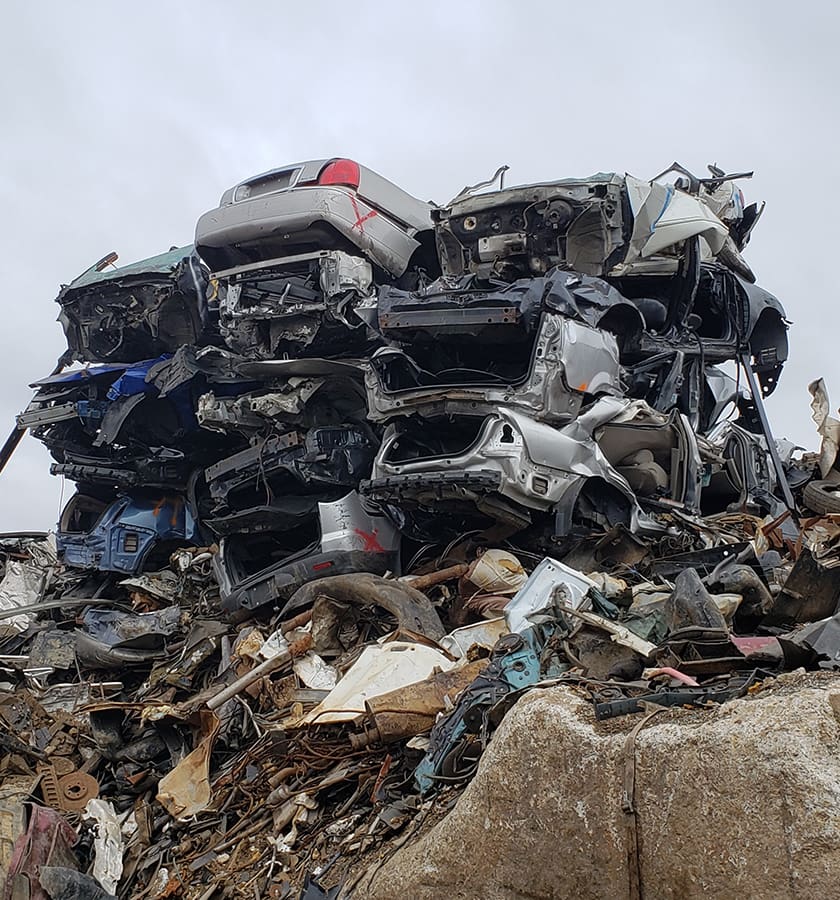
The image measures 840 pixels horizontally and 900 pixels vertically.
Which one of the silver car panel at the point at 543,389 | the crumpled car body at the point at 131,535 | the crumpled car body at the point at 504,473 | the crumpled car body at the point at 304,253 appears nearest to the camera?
the crumpled car body at the point at 504,473

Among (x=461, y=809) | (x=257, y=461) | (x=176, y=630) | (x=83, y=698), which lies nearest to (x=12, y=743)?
(x=83, y=698)

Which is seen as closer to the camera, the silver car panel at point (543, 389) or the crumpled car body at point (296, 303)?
the silver car panel at point (543, 389)

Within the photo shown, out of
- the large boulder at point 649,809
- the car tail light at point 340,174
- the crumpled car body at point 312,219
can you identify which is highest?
the car tail light at point 340,174

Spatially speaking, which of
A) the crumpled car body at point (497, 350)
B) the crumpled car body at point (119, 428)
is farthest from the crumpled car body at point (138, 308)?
the crumpled car body at point (497, 350)

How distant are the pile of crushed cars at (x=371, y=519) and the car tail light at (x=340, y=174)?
58mm

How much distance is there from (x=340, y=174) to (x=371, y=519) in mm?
3715

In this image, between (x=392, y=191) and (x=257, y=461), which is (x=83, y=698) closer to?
(x=257, y=461)

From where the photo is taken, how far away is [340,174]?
367 inches

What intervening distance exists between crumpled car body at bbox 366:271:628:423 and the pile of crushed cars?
3 centimetres

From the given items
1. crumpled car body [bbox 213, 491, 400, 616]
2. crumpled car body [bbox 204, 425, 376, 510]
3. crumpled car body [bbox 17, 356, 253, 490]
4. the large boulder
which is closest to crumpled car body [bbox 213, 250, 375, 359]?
crumpled car body [bbox 204, 425, 376, 510]

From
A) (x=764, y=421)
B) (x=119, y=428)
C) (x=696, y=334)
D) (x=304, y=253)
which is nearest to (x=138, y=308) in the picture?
(x=119, y=428)

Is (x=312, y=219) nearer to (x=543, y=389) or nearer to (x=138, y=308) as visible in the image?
(x=138, y=308)

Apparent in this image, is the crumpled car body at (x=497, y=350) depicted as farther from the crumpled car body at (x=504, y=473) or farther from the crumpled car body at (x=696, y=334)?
the crumpled car body at (x=696, y=334)

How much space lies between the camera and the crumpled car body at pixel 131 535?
1046cm
